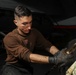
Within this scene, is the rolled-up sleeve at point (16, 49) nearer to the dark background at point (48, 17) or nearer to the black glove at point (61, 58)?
the black glove at point (61, 58)

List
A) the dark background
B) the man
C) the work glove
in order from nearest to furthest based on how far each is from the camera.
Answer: the work glove < the man < the dark background

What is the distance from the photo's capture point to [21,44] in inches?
138

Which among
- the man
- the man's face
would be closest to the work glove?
the man

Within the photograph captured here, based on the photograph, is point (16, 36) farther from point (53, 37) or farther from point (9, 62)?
point (53, 37)

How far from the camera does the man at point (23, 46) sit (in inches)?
130

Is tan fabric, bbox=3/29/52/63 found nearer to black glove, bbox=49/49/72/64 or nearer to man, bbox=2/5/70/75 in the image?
man, bbox=2/5/70/75

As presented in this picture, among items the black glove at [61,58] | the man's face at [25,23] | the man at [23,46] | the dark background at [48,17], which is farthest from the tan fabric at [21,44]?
the dark background at [48,17]

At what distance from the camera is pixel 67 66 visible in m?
3.16

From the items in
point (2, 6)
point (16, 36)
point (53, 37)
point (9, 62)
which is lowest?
point (53, 37)

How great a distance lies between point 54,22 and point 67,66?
148 inches

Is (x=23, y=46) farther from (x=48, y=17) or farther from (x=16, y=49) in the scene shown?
(x=48, y=17)

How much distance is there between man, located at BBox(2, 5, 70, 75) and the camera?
3.31 meters

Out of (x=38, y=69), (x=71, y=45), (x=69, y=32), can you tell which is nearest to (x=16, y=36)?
(x=71, y=45)

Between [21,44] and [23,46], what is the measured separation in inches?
1.3
